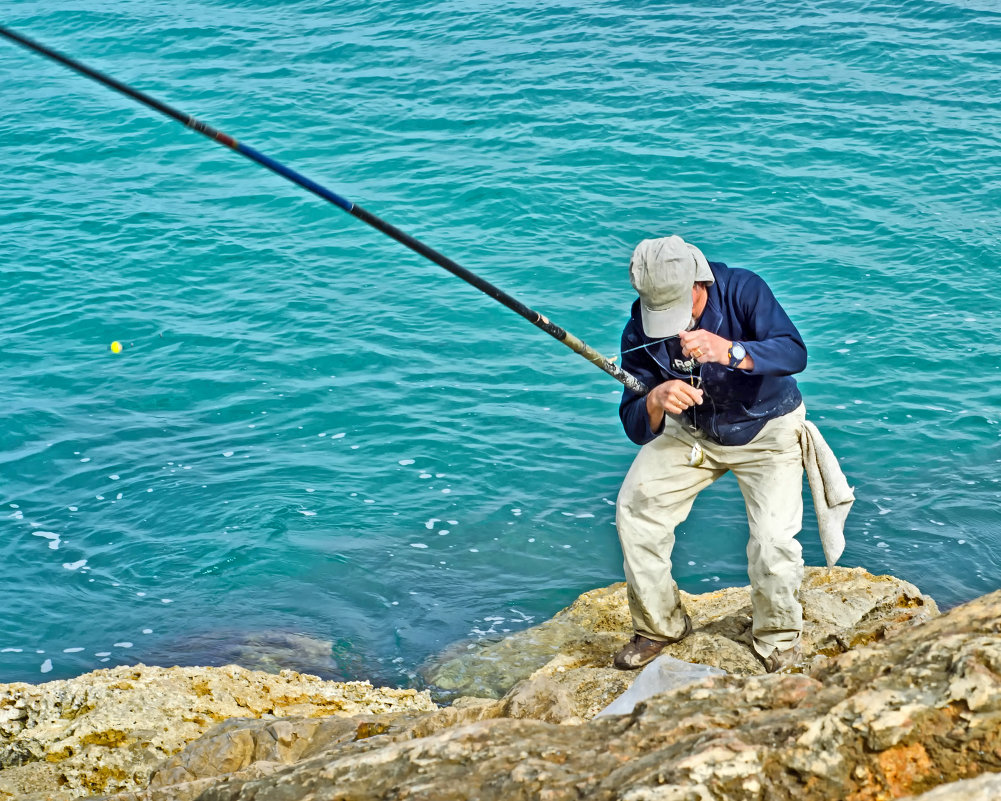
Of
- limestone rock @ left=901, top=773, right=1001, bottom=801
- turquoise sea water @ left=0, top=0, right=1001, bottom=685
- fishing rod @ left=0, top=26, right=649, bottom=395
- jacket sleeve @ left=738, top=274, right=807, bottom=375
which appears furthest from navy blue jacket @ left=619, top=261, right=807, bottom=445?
turquoise sea water @ left=0, top=0, right=1001, bottom=685

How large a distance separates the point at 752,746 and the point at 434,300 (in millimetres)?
8995

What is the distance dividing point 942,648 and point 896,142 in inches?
476

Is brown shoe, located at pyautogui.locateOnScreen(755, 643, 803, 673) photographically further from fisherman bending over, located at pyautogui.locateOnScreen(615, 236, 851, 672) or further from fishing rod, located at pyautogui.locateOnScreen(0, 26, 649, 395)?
fishing rod, located at pyautogui.locateOnScreen(0, 26, 649, 395)

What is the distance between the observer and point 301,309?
11016mm

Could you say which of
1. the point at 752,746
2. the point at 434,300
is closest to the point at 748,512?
the point at 752,746

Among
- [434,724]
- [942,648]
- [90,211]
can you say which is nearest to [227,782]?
[434,724]

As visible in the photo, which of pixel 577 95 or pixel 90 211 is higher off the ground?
pixel 577 95

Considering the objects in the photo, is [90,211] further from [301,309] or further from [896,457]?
[896,457]

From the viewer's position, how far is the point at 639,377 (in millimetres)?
4828

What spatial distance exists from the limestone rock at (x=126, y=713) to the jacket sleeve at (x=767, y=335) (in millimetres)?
2082

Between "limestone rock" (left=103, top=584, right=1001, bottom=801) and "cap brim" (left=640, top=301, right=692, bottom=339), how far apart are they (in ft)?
5.83

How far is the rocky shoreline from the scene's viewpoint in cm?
241

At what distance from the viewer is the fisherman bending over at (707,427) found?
4395 millimetres

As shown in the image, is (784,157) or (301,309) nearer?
(301,309)
